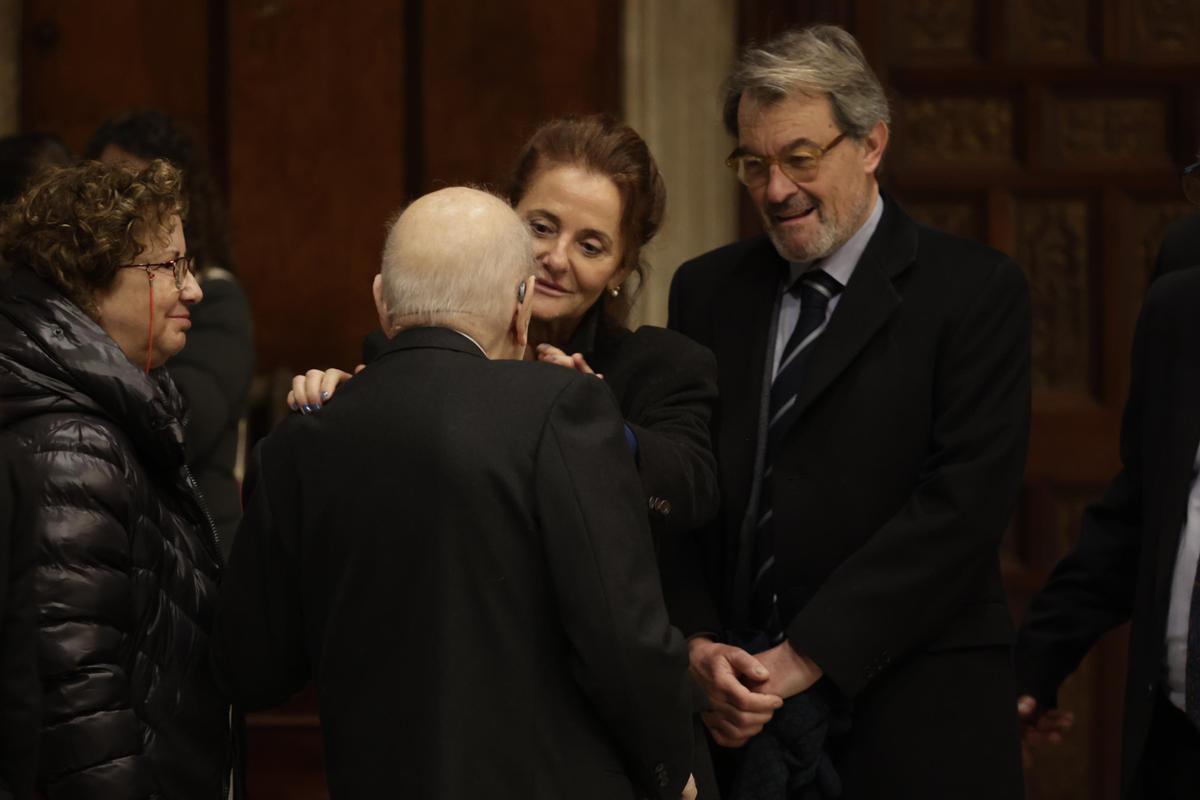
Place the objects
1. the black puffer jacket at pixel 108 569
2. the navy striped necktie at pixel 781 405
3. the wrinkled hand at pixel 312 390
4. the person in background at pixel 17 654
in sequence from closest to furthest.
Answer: the person in background at pixel 17 654
the black puffer jacket at pixel 108 569
the wrinkled hand at pixel 312 390
the navy striped necktie at pixel 781 405

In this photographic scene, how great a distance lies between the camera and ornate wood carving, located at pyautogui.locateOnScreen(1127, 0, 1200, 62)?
461 centimetres

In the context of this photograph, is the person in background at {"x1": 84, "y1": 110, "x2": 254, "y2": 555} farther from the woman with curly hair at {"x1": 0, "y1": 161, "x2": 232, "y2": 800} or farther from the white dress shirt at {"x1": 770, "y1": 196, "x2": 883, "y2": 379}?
the white dress shirt at {"x1": 770, "y1": 196, "x2": 883, "y2": 379}

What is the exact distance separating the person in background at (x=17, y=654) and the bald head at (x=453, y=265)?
52cm

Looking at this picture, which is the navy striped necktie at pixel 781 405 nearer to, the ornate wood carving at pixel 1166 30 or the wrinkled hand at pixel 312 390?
the wrinkled hand at pixel 312 390

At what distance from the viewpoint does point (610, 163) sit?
2.73m

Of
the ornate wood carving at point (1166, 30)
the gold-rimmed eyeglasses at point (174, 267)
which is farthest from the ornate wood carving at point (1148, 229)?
the gold-rimmed eyeglasses at point (174, 267)

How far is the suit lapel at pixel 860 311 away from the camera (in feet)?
9.11

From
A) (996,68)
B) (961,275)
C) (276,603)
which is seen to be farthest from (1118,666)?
(276,603)

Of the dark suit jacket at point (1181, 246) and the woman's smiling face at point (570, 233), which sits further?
the dark suit jacket at point (1181, 246)

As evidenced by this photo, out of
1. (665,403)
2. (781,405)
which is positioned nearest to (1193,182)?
(781,405)

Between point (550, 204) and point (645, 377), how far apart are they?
0.31 metres

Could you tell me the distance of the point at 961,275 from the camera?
2814 millimetres

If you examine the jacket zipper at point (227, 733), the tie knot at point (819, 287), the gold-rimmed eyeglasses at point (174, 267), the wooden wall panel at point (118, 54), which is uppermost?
the wooden wall panel at point (118, 54)

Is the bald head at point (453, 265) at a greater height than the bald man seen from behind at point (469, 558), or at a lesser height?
greater
